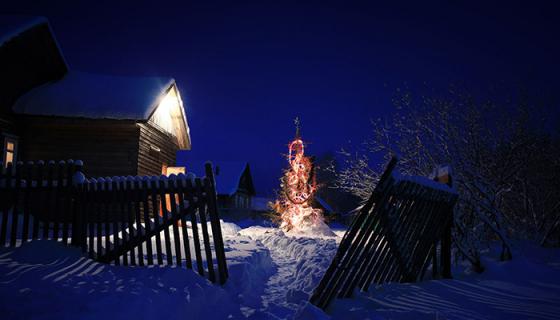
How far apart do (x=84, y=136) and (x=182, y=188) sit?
34.2 feet

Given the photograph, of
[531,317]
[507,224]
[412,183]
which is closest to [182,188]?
[412,183]

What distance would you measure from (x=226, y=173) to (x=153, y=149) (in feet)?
67.4

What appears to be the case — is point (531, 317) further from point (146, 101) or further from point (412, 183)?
point (146, 101)

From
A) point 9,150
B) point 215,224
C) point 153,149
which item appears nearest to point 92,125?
point 153,149

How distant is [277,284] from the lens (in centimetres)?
612

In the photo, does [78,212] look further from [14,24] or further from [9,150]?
[14,24]

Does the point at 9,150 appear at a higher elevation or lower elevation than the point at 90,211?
higher

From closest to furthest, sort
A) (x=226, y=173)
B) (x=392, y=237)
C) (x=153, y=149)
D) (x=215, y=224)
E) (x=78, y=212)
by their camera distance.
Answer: (x=392, y=237), (x=215, y=224), (x=78, y=212), (x=153, y=149), (x=226, y=173)

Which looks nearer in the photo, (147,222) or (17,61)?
(147,222)

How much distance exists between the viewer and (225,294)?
4.63 meters

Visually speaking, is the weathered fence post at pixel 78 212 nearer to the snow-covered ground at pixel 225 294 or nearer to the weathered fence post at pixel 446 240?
the snow-covered ground at pixel 225 294

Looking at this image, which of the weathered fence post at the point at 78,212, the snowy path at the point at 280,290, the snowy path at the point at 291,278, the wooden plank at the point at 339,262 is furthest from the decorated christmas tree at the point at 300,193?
the wooden plank at the point at 339,262

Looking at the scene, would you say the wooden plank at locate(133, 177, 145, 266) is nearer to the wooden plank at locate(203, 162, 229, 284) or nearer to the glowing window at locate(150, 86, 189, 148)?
the wooden plank at locate(203, 162, 229, 284)

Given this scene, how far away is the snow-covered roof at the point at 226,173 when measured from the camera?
33344 millimetres
